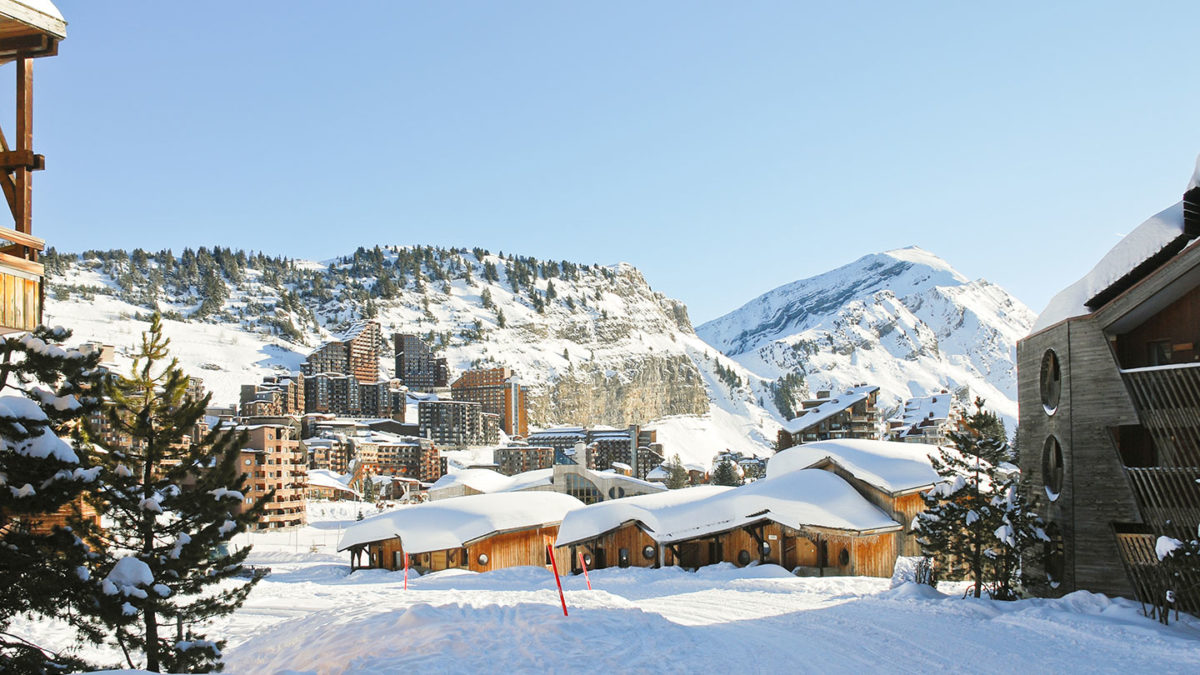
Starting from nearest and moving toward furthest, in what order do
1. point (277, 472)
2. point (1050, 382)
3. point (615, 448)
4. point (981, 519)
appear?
point (981, 519) → point (1050, 382) → point (277, 472) → point (615, 448)

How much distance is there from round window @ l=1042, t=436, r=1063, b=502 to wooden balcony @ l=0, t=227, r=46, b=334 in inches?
865

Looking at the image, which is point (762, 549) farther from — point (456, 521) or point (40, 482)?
point (40, 482)

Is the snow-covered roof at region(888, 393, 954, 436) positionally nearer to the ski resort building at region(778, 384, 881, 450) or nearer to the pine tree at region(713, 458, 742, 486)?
the ski resort building at region(778, 384, 881, 450)

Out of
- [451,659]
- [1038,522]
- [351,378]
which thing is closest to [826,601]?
Result: [1038,522]

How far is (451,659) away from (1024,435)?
19.0 metres

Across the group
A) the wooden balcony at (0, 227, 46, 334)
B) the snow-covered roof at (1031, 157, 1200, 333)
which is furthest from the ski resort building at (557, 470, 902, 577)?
the wooden balcony at (0, 227, 46, 334)

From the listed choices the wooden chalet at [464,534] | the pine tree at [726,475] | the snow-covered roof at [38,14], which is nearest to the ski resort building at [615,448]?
the pine tree at [726,475]

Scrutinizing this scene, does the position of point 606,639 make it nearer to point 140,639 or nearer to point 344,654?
point 344,654

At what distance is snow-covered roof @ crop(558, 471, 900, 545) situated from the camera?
33.4m

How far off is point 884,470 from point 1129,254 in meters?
16.3

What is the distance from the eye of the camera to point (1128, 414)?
19562 millimetres

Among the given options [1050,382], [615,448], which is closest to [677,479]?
[615,448]

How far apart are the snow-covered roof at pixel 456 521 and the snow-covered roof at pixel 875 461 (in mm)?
12463

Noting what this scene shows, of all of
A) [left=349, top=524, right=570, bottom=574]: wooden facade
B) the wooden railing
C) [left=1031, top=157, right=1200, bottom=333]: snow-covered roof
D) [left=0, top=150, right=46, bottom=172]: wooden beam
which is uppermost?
[left=1031, top=157, right=1200, bottom=333]: snow-covered roof
